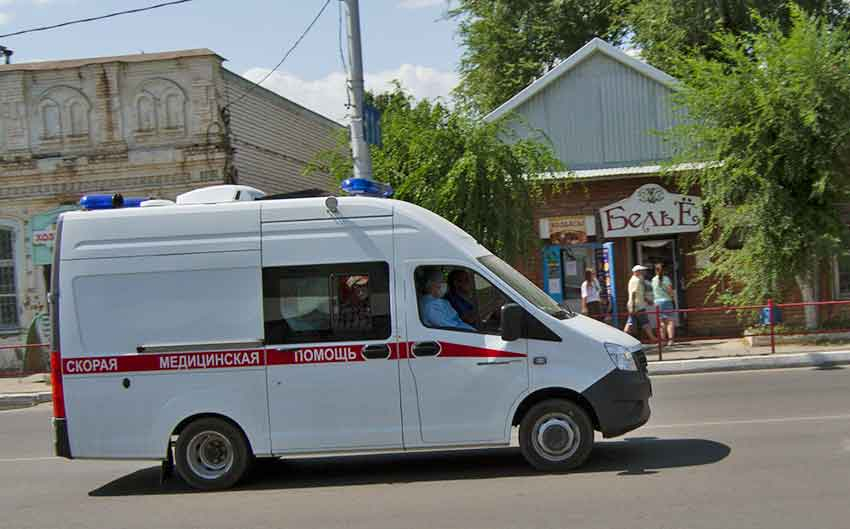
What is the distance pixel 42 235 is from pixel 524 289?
A: 16.7 m

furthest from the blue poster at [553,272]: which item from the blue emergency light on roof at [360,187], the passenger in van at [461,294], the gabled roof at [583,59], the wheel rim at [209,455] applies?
the wheel rim at [209,455]

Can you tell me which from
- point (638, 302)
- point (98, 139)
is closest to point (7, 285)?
point (98, 139)

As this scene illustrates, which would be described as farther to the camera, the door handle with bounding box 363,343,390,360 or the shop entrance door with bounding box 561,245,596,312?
the shop entrance door with bounding box 561,245,596,312

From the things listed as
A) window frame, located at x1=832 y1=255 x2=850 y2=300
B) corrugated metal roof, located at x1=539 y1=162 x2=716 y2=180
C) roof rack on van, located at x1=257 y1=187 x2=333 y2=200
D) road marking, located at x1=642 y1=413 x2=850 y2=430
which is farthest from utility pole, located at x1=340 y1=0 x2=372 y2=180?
window frame, located at x1=832 y1=255 x2=850 y2=300

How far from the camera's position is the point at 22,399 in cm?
1830

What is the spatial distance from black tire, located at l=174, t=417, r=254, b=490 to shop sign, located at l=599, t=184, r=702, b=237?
1459cm

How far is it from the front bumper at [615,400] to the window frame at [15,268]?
1797 cm

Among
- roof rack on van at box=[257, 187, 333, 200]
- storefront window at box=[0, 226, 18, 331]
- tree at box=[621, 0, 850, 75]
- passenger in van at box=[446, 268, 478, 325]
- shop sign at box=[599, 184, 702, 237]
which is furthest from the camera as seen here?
tree at box=[621, 0, 850, 75]

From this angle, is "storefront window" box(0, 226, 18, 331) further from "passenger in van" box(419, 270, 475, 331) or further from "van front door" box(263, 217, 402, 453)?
"passenger in van" box(419, 270, 475, 331)

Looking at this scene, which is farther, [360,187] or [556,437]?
[360,187]

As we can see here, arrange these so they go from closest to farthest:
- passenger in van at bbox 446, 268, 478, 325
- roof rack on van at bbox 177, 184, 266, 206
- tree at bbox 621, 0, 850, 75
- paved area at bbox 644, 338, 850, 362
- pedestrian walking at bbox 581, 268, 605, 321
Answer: passenger in van at bbox 446, 268, 478, 325 < roof rack on van at bbox 177, 184, 266, 206 < paved area at bbox 644, 338, 850, 362 < pedestrian walking at bbox 581, 268, 605, 321 < tree at bbox 621, 0, 850, 75

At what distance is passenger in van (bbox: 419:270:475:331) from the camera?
852 centimetres

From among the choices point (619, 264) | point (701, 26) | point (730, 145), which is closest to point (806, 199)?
point (730, 145)

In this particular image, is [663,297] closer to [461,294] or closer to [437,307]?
[461,294]
